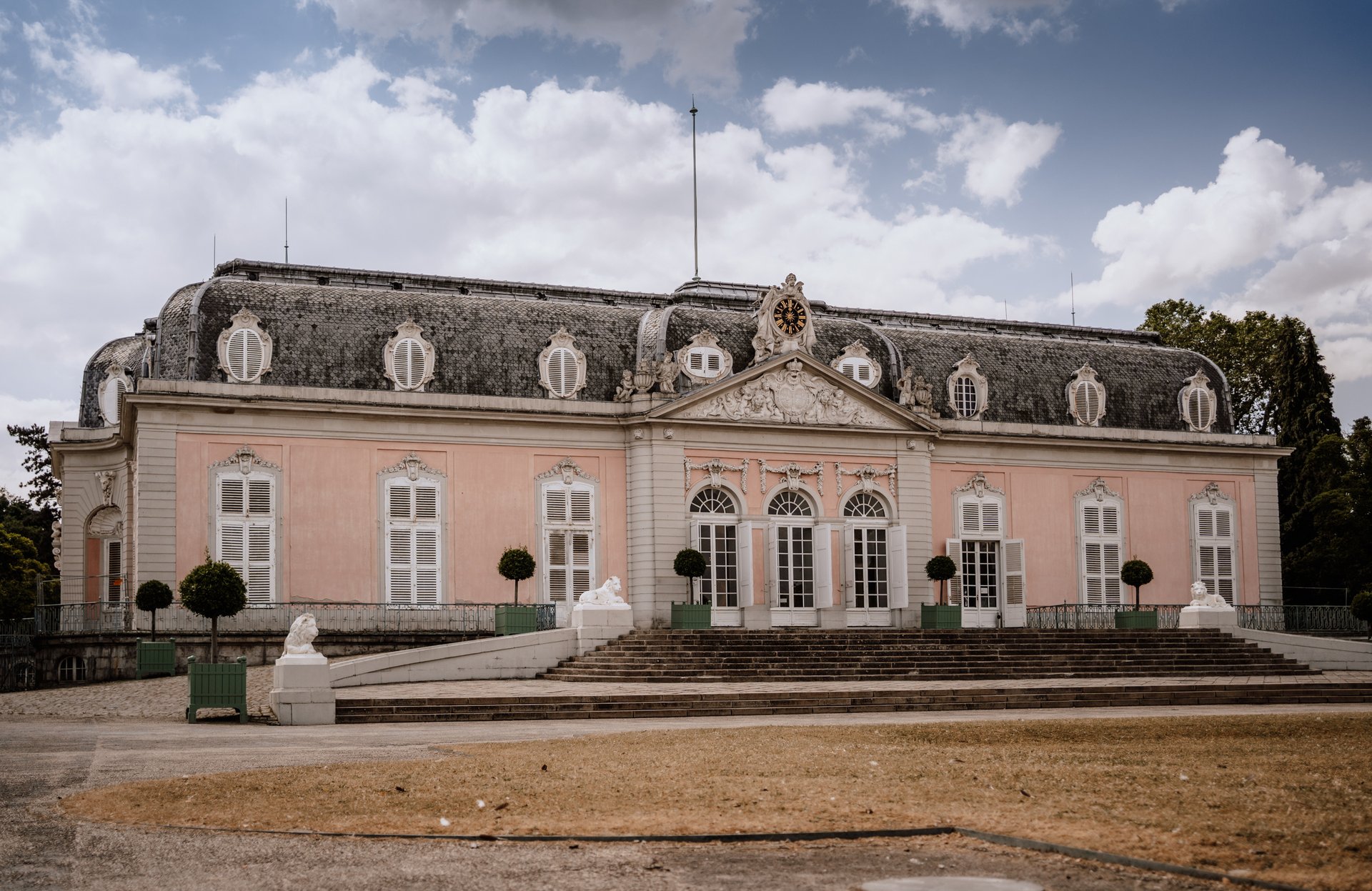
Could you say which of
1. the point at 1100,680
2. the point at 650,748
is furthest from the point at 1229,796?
the point at 1100,680

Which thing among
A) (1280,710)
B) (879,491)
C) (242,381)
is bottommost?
(1280,710)

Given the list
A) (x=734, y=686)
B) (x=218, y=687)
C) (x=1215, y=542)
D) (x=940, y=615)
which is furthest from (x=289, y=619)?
(x=1215, y=542)

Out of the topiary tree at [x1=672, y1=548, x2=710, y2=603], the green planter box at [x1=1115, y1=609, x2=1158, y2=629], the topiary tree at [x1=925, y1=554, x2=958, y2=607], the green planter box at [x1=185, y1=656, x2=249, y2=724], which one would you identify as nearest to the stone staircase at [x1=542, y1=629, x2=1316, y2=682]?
the topiary tree at [x1=672, y1=548, x2=710, y2=603]

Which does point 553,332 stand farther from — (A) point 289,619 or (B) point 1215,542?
(B) point 1215,542

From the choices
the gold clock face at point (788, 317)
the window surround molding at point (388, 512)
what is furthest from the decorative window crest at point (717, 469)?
the window surround molding at point (388, 512)

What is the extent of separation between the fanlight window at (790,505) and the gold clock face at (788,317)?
3.84 m

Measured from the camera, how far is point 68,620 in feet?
101

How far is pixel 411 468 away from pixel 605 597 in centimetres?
665

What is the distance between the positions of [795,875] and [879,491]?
28.8 meters

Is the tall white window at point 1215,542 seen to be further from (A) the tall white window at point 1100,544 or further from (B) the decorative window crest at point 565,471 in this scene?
(B) the decorative window crest at point 565,471

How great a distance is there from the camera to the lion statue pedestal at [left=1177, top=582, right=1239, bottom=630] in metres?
33.6

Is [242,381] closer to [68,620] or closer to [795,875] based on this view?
[68,620]

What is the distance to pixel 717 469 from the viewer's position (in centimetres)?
3497

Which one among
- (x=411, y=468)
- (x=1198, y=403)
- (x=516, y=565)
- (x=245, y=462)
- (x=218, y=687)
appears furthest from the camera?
(x=1198, y=403)
